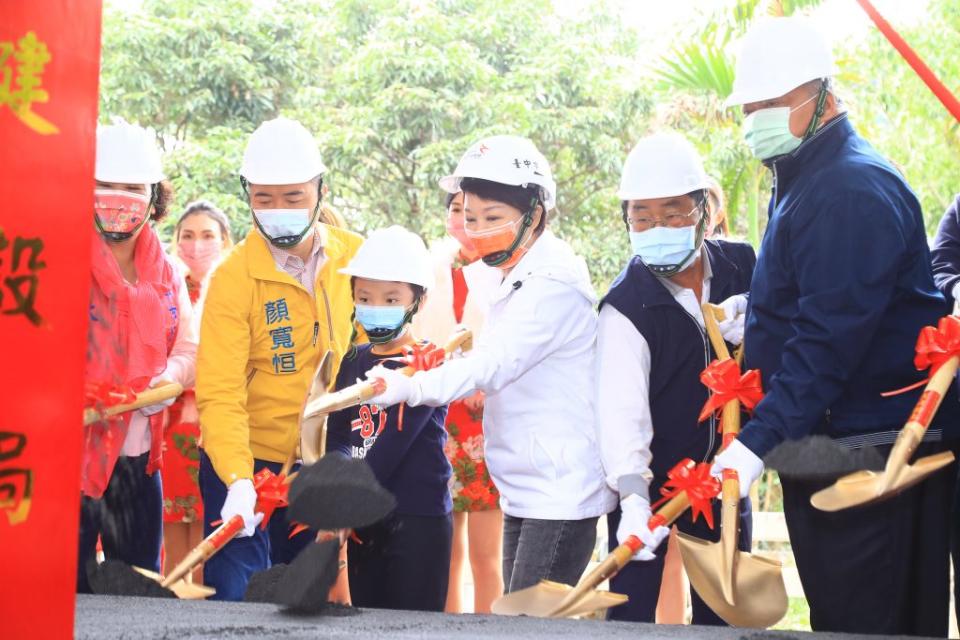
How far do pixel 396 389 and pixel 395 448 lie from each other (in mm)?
370

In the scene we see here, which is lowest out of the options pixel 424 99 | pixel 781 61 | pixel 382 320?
pixel 382 320

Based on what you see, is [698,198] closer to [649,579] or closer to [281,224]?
[649,579]

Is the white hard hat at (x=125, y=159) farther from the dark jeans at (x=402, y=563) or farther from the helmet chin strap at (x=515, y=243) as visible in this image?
the dark jeans at (x=402, y=563)

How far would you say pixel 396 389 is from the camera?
2.96 metres

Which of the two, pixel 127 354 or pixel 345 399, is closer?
pixel 345 399

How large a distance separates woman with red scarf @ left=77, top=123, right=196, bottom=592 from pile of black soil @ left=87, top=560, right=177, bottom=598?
14.8 inches

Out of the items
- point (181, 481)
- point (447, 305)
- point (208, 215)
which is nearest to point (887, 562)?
point (447, 305)

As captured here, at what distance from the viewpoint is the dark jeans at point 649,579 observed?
3074mm

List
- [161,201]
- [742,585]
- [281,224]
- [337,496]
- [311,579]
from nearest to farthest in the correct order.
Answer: [311,579]
[742,585]
[337,496]
[281,224]
[161,201]

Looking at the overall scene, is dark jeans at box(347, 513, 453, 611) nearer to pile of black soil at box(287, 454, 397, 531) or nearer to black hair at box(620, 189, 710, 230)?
pile of black soil at box(287, 454, 397, 531)

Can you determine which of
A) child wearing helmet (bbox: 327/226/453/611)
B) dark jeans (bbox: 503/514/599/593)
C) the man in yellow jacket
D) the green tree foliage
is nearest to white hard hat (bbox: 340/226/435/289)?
child wearing helmet (bbox: 327/226/453/611)

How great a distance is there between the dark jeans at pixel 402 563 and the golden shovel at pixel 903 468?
120cm

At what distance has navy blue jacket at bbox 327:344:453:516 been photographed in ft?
10.8

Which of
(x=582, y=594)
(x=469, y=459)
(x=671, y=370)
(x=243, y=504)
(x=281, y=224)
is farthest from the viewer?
(x=469, y=459)
